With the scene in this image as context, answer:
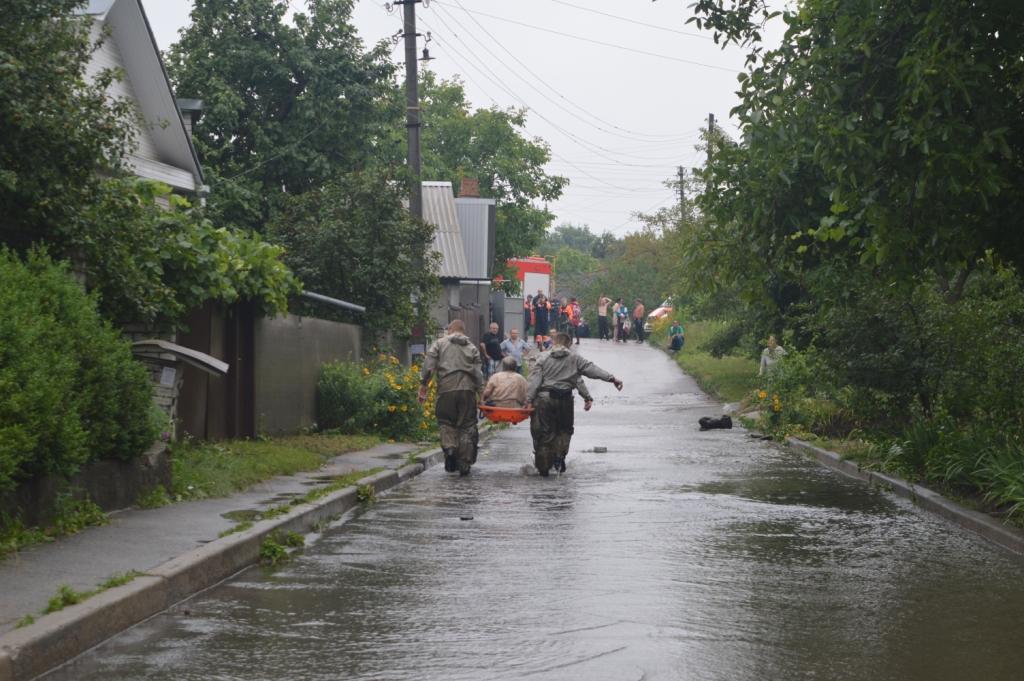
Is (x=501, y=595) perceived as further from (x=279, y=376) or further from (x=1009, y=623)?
(x=279, y=376)

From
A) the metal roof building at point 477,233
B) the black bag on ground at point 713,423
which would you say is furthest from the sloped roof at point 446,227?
the black bag on ground at point 713,423

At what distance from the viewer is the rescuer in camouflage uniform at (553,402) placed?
1714cm

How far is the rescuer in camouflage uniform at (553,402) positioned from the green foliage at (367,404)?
4.18 meters

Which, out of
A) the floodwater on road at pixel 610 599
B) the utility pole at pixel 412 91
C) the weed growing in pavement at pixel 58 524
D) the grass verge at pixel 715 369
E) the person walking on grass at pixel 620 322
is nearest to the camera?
the floodwater on road at pixel 610 599

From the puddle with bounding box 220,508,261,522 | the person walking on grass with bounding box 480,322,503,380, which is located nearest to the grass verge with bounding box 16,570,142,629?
the puddle with bounding box 220,508,261,522

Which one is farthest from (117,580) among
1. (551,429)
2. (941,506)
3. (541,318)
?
(541,318)

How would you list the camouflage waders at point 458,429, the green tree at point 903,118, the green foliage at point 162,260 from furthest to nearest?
the camouflage waders at point 458,429 < the green foliage at point 162,260 < the green tree at point 903,118

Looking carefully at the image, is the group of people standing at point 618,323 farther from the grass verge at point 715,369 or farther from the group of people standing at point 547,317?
the group of people standing at point 547,317

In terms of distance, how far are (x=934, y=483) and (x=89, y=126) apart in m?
9.08

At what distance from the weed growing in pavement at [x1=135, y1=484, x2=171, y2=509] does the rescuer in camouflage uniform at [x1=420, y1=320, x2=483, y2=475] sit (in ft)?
19.0

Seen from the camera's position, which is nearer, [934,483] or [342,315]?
[934,483]

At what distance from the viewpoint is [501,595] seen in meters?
8.16

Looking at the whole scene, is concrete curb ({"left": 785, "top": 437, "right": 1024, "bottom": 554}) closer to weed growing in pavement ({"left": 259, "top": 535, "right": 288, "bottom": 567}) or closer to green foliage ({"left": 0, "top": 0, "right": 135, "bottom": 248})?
weed growing in pavement ({"left": 259, "top": 535, "right": 288, "bottom": 567})

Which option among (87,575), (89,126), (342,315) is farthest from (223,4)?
(87,575)
